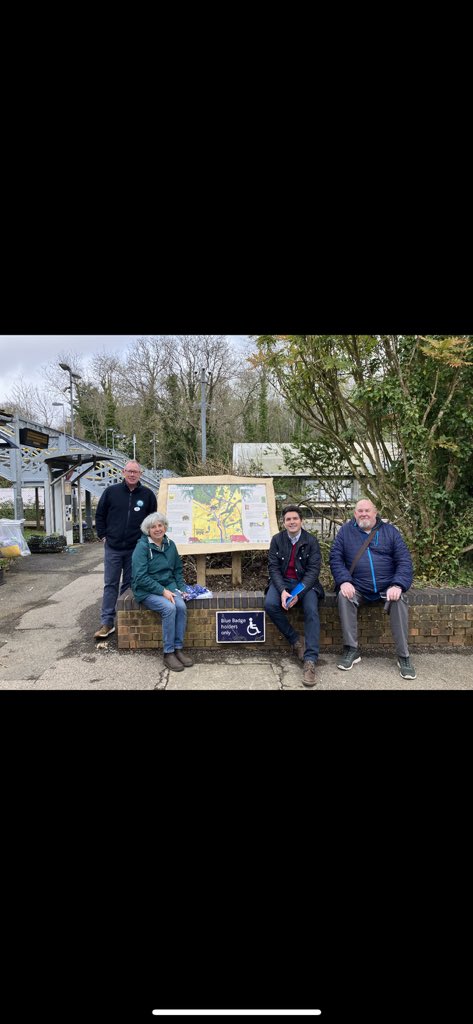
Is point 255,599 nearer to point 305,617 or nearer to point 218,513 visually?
point 305,617

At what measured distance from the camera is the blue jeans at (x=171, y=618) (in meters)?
4.08

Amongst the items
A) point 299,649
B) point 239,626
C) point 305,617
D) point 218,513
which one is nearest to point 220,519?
point 218,513

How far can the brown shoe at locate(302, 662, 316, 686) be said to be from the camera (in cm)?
372

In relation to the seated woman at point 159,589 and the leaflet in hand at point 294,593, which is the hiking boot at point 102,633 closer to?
the seated woman at point 159,589

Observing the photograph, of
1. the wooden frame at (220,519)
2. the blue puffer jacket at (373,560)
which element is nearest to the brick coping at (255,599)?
the blue puffer jacket at (373,560)

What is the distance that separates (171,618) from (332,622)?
4.99 feet

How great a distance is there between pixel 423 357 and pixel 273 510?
7.26 ft

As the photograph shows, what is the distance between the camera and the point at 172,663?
4.02 m

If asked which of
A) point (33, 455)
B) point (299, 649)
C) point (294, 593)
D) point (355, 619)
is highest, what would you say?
point (33, 455)

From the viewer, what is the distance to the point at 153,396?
35500 mm

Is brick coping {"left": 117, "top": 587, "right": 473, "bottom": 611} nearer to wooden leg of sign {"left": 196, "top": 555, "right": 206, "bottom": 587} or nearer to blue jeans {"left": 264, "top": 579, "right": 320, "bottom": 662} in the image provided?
blue jeans {"left": 264, "top": 579, "right": 320, "bottom": 662}

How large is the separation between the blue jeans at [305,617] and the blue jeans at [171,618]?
2.45 feet

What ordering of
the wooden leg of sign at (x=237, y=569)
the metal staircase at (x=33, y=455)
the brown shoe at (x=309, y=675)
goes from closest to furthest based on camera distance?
the brown shoe at (x=309, y=675), the wooden leg of sign at (x=237, y=569), the metal staircase at (x=33, y=455)

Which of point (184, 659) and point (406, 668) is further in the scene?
point (184, 659)
